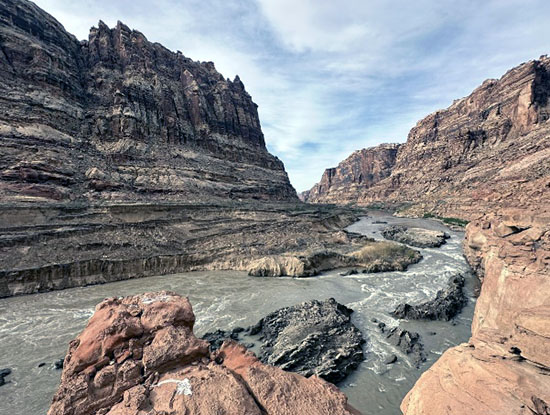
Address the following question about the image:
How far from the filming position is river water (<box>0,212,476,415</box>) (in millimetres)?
10992

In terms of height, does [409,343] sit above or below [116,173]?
below

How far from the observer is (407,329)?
51.2 feet

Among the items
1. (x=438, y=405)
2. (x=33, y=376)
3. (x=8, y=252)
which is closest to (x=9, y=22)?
(x=8, y=252)

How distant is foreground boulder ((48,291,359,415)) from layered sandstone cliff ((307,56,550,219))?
64.4 meters

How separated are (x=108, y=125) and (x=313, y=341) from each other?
2180 inches

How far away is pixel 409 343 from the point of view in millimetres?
13766

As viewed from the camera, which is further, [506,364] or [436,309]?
[436,309]

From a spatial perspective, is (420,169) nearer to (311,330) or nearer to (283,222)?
(283,222)

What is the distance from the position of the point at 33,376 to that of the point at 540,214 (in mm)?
27610

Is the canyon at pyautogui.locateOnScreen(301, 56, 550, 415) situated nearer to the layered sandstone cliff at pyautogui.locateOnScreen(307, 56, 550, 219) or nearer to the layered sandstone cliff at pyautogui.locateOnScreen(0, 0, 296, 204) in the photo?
the layered sandstone cliff at pyautogui.locateOnScreen(307, 56, 550, 219)

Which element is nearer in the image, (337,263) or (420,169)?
(337,263)

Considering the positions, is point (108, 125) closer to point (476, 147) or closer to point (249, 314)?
point (249, 314)

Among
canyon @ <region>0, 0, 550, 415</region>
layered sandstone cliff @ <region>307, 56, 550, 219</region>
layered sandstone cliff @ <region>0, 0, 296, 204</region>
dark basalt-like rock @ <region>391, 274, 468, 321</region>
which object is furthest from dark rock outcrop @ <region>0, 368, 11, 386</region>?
layered sandstone cliff @ <region>307, 56, 550, 219</region>

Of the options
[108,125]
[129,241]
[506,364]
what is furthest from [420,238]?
[108,125]
